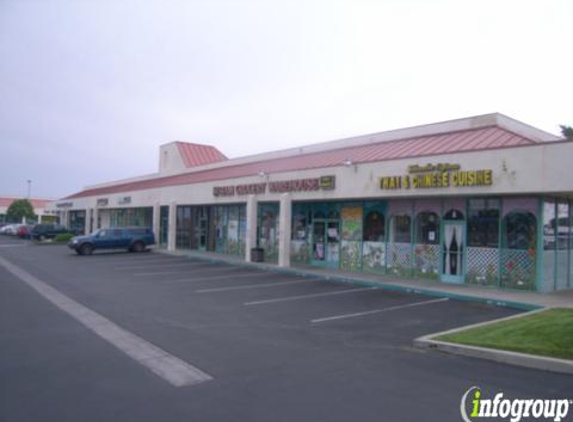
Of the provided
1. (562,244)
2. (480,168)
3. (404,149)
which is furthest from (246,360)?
(404,149)

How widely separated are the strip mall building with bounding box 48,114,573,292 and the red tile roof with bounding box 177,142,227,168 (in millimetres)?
11589

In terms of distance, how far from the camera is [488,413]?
18.7ft

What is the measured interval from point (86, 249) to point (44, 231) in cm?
1824

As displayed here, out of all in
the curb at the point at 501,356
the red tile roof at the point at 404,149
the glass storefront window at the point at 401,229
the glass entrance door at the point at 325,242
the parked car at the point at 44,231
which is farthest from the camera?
the parked car at the point at 44,231

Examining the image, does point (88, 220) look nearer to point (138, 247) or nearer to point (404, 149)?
point (138, 247)

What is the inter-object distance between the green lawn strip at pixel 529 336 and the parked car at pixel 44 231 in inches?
1745

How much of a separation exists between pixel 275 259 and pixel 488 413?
19905 millimetres

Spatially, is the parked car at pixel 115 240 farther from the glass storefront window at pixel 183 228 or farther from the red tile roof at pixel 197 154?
the red tile roof at pixel 197 154

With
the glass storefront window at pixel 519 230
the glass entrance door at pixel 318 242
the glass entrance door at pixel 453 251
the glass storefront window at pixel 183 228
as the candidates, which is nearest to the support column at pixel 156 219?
the glass storefront window at pixel 183 228

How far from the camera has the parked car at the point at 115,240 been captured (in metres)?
30.3

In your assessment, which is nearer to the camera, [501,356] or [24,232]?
[501,356]

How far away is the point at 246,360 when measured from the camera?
7.68 metres

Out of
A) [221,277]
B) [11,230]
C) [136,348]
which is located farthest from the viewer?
[11,230]

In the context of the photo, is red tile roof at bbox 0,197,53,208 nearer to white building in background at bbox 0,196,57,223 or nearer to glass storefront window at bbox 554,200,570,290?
white building in background at bbox 0,196,57,223
